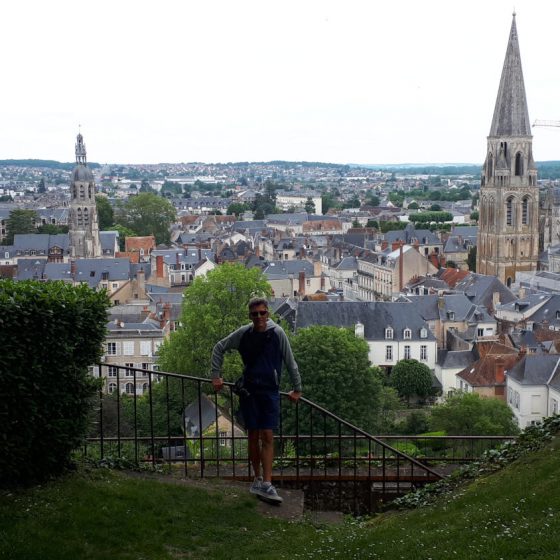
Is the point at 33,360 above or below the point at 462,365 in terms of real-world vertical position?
above

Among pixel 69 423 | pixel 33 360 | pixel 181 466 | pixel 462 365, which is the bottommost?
pixel 462 365

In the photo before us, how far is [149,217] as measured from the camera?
118750 mm

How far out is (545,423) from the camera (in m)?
12.1

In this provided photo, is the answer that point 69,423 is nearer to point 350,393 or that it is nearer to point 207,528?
point 207,528

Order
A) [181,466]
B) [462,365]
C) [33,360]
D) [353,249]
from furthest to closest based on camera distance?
[353,249], [462,365], [181,466], [33,360]

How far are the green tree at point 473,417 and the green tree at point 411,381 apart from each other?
27.5 feet

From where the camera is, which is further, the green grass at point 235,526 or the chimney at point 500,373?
the chimney at point 500,373

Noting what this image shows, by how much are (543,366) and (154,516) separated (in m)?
29.8

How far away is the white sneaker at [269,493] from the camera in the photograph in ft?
32.4

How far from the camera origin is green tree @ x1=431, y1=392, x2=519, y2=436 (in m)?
31.2

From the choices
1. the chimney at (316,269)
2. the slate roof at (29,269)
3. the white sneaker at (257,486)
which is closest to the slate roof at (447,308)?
the chimney at (316,269)

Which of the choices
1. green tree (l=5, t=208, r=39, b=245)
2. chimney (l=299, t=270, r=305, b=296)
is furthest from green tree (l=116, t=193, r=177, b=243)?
chimney (l=299, t=270, r=305, b=296)

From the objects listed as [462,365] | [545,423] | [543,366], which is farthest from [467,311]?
[545,423]

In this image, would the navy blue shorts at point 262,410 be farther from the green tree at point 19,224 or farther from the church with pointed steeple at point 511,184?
the green tree at point 19,224
